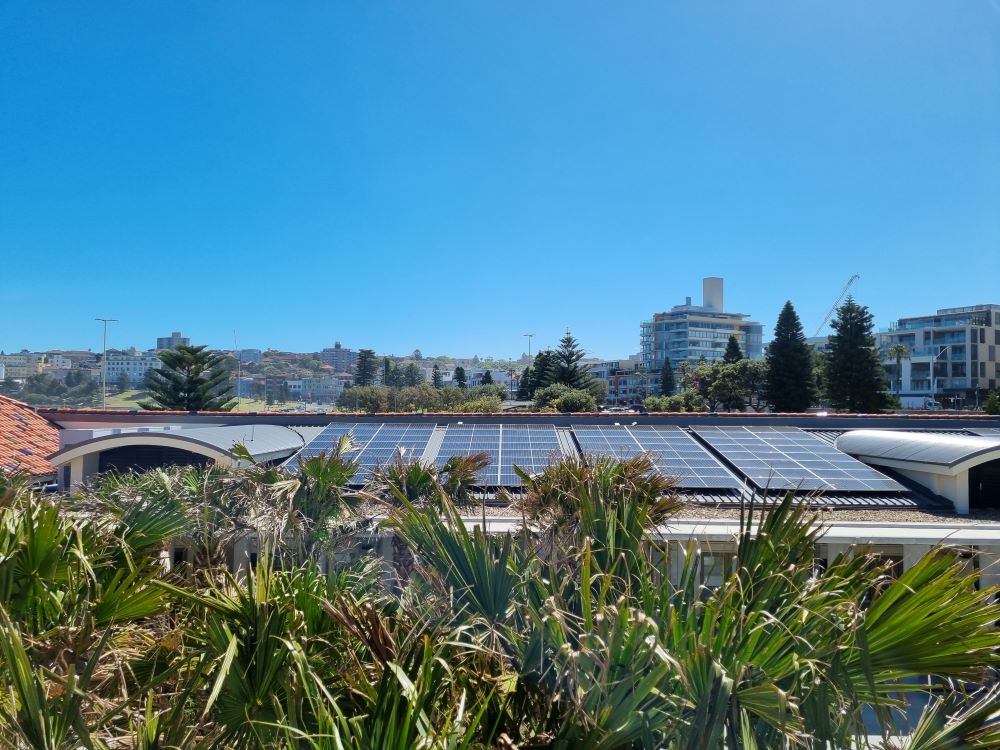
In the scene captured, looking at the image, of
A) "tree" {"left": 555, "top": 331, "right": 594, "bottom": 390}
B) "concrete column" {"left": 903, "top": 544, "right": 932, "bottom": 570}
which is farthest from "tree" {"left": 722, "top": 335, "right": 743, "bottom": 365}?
"concrete column" {"left": 903, "top": 544, "right": 932, "bottom": 570}

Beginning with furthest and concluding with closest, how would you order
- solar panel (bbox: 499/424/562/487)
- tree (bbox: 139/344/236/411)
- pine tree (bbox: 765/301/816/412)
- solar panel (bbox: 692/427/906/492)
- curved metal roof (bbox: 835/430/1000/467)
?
1. pine tree (bbox: 765/301/816/412)
2. tree (bbox: 139/344/236/411)
3. solar panel (bbox: 499/424/562/487)
4. solar panel (bbox: 692/427/906/492)
5. curved metal roof (bbox: 835/430/1000/467)

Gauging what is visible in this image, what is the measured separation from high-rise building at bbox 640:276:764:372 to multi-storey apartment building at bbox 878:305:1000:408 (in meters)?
39.4

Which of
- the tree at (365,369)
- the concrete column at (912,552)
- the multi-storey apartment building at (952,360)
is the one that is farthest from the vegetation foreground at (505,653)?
the tree at (365,369)

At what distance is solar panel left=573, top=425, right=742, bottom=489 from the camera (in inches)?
488

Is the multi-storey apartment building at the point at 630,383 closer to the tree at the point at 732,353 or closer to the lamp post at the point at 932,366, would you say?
the tree at the point at 732,353

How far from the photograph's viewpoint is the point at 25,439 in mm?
16016

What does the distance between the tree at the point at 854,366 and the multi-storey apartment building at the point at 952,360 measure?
31.3m

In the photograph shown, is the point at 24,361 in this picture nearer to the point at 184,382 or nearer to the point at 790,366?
the point at 184,382

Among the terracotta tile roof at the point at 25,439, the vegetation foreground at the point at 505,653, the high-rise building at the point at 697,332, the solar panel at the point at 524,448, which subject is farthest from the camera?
the high-rise building at the point at 697,332

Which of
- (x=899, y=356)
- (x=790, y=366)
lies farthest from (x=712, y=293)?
(x=790, y=366)

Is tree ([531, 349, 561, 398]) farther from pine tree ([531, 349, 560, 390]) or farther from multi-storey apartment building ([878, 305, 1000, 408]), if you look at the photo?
multi-storey apartment building ([878, 305, 1000, 408])

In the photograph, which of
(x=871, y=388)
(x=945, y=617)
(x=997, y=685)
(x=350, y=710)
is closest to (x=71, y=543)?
(x=350, y=710)

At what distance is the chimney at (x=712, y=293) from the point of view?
134125 mm

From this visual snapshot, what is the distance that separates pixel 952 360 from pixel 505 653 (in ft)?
309
